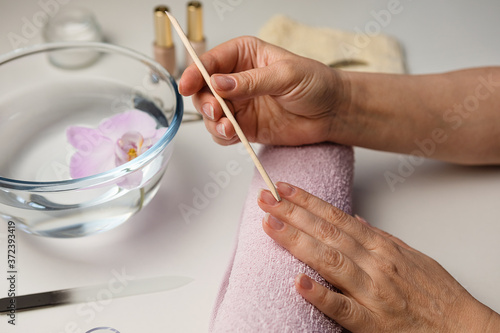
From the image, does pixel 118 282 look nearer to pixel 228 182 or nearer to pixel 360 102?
pixel 228 182

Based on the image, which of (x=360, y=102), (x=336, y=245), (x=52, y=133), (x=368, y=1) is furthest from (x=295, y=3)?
(x=336, y=245)

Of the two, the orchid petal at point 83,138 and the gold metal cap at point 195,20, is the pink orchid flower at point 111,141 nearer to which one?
the orchid petal at point 83,138

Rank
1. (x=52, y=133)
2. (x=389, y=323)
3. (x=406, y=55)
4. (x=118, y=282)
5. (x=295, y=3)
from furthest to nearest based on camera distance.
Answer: (x=295, y=3) < (x=406, y=55) < (x=52, y=133) < (x=118, y=282) < (x=389, y=323)

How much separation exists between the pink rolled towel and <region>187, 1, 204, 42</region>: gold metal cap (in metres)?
0.34

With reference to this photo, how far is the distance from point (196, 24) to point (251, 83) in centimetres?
35

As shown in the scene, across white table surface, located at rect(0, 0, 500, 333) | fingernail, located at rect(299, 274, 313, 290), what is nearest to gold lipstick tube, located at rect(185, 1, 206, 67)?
white table surface, located at rect(0, 0, 500, 333)

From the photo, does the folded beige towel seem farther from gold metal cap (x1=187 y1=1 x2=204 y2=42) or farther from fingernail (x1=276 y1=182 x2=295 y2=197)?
fingernail (x1=276 y1=182 x2=295 y2=197)

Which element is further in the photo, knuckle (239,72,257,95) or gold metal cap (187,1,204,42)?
gold metal cap (187,1,204,42)

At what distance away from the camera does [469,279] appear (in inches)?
28.5

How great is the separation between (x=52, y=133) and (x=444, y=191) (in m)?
0.59

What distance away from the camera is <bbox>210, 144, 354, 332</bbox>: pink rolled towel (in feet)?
1.79

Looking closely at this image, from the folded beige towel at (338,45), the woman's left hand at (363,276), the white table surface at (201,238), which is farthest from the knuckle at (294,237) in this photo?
the folded beige towel at (338,45)

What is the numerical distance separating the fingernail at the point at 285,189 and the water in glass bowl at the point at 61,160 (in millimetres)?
156

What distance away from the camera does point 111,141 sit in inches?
30.1
